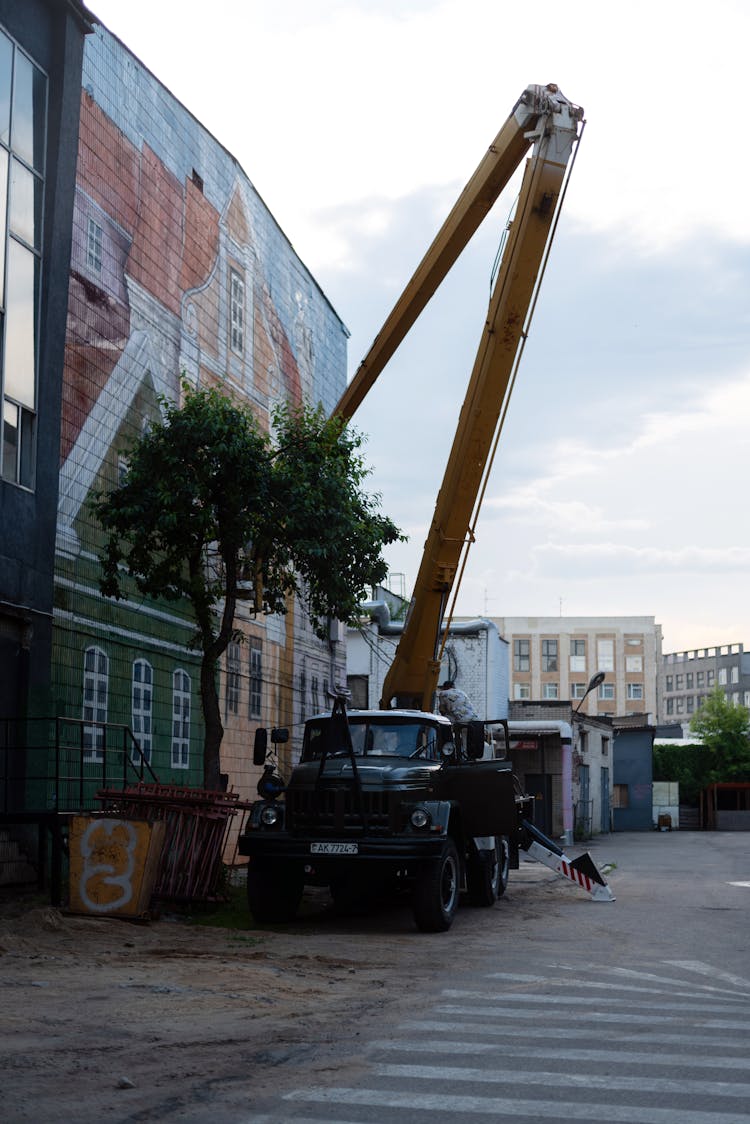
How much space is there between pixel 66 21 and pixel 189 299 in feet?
18.0

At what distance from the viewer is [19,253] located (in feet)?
58.8

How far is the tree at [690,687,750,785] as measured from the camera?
2785 inches

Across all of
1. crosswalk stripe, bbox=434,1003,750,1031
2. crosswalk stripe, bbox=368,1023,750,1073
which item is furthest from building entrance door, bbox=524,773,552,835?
crosswalk stripe, bbox=368,1023,750,1073

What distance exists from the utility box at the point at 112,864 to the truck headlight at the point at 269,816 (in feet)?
4.61

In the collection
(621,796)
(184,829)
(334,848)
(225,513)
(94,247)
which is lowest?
(621,796)

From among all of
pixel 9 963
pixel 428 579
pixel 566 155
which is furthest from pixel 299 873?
pixel 566 155

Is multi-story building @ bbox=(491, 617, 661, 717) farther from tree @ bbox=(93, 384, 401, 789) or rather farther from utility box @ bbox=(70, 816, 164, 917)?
utility box @ bbox=(70, 816, 164, 917)

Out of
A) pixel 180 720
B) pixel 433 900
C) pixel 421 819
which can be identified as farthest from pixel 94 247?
pixel 433 900

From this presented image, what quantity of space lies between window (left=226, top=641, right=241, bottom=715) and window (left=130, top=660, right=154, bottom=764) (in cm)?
338

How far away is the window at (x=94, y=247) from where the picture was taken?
19688mm

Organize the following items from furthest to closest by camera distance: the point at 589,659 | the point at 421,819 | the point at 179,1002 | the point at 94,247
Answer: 1. the point at 589,659
2. the point at 94,247
3. the point at 421,819
4. the point at 179,1002

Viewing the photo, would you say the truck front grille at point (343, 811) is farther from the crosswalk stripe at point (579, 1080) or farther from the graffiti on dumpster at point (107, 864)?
the crosswalk stripe at point (579, 1080)

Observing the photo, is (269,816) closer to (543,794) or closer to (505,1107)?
(505,1107)

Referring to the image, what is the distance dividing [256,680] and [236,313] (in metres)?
6.87
